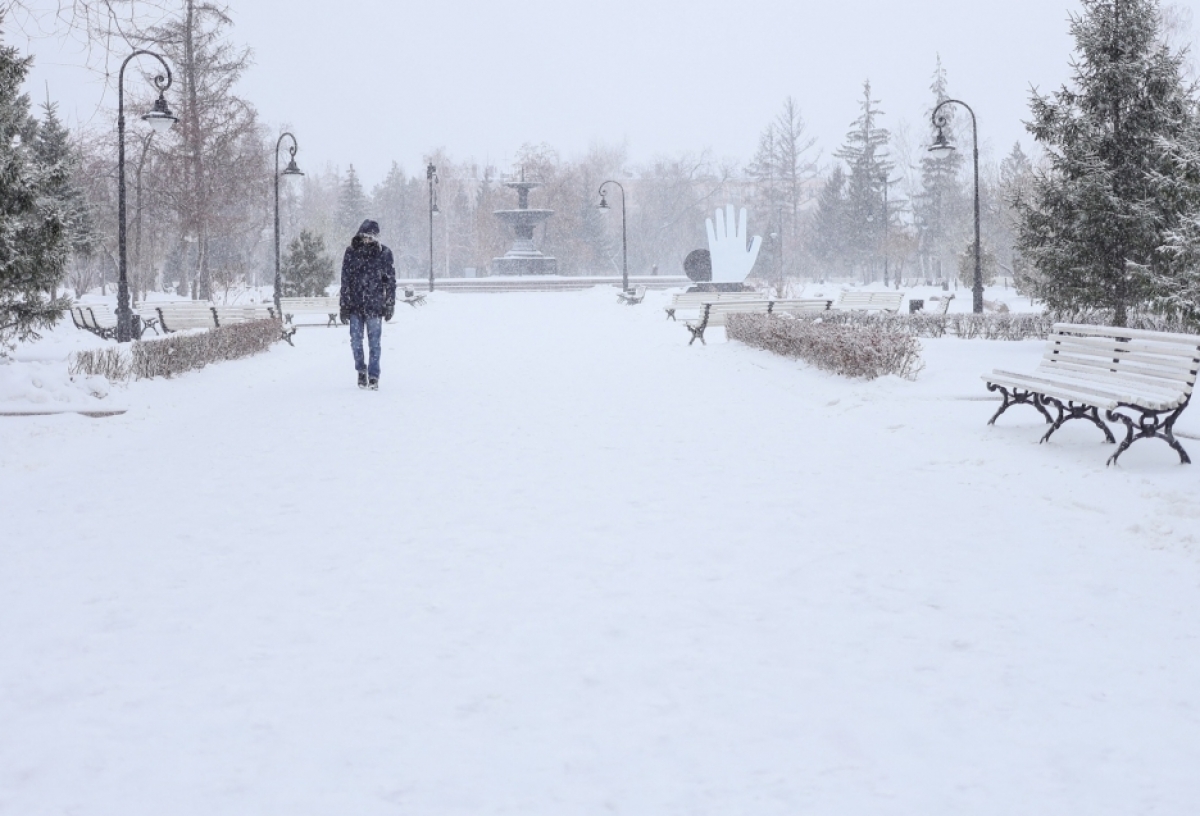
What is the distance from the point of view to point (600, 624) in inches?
169

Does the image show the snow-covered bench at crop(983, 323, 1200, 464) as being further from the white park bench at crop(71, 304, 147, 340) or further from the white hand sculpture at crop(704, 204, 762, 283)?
the white hand sculpture at crop(704, 204, 762, 283)

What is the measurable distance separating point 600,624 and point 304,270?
3193cm

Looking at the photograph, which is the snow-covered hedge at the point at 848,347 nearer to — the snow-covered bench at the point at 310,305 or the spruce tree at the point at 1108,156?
the spruce tree at the point at 1108,156

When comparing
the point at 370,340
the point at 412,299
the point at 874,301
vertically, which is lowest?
the point at 370,340

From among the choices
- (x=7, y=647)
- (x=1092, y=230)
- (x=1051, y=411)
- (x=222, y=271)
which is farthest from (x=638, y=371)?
(x=222, y=271)

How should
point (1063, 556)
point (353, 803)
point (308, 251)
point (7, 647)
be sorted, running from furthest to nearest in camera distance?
point (308, 251)
point (1063, 556)
point (7, 647)
point (353, 803)

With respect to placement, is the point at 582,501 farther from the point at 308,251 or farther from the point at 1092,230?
the point at 308,251

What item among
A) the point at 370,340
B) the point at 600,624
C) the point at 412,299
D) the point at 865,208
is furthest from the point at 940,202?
the point at 600,624

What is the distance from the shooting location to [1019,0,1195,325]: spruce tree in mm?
16938

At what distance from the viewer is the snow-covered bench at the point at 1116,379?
7.25 meters

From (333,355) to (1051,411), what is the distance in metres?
12.0

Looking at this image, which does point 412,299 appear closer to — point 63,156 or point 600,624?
point 63,156

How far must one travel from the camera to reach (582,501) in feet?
21.8

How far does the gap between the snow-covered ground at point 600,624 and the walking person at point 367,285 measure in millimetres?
3473
